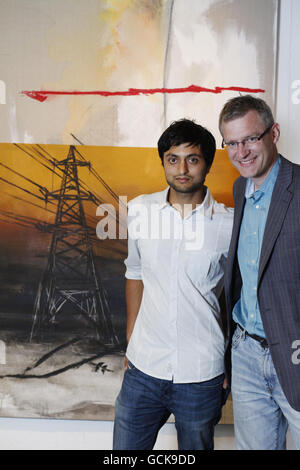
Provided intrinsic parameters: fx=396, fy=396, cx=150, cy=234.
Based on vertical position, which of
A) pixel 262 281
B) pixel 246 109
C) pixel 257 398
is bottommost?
pixel 257 398

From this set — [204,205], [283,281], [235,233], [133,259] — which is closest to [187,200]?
[204,205]

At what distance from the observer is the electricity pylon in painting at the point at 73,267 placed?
6.73ft

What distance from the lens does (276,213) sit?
1.30 meters

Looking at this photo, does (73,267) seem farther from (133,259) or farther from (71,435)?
(71,435)

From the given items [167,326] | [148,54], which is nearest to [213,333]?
[167,326]

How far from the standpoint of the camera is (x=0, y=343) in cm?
212

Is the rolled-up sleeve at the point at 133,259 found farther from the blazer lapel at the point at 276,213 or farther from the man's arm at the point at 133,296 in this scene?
the blazer lapel at the point at 276,213

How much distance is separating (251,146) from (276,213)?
24cm

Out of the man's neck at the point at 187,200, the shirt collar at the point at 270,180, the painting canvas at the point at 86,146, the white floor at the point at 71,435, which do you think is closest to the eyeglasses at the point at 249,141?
the shirt collar at the point at 270,180

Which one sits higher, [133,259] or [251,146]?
[251,146]

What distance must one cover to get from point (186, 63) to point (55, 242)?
1.12 meters

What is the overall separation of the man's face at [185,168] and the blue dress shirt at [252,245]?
195 mm

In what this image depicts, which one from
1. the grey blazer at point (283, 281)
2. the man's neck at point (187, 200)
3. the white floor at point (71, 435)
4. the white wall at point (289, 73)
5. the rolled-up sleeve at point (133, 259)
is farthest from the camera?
the white floor at point (71, 435)

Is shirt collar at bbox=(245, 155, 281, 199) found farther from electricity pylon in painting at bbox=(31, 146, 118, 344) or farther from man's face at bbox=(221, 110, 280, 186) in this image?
electricity pylon in painting at bbox=(31, 146, 118, 344)
